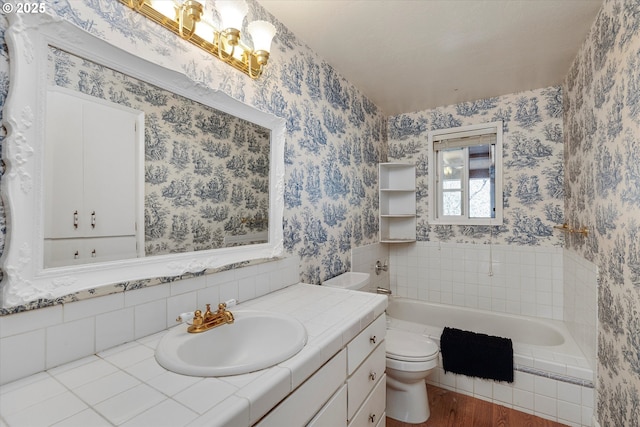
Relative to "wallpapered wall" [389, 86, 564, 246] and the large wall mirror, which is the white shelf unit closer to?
"wallpapered wall" [389, 86, 564, 246]

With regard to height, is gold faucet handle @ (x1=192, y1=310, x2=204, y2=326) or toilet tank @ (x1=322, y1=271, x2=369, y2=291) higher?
gold faucet handle @ (x1=192, y1=310, x2=204, y2=326)

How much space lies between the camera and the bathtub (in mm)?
1804

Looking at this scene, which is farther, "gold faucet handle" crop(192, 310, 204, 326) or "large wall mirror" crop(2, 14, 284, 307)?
"gold faucet handle" crop(192, 310, 204, 326)

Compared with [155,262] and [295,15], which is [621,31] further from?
[155,262]

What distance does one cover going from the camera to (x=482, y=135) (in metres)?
2.82

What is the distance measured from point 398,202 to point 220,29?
2401 mm

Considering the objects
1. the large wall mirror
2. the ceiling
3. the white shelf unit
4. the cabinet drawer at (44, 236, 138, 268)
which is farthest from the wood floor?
the ceiling

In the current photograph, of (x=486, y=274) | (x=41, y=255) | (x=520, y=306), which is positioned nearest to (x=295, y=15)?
(x=41, y=255)

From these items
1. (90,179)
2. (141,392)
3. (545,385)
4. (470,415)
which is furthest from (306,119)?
(545,385)

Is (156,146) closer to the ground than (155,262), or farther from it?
farther from it

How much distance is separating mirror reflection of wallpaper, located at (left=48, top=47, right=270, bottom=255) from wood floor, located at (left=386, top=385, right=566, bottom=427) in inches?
65.9

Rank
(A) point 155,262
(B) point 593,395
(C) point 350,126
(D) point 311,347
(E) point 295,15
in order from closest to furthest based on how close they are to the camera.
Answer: (D) point 311,347
(A) point 155,262
(E) point 295,15
(B) point 593,395
(C) point 350,126

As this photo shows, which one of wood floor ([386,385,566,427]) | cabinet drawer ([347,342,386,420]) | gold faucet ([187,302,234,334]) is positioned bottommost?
wood floor ([386,385,566,427])

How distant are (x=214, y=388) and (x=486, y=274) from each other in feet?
9.13
